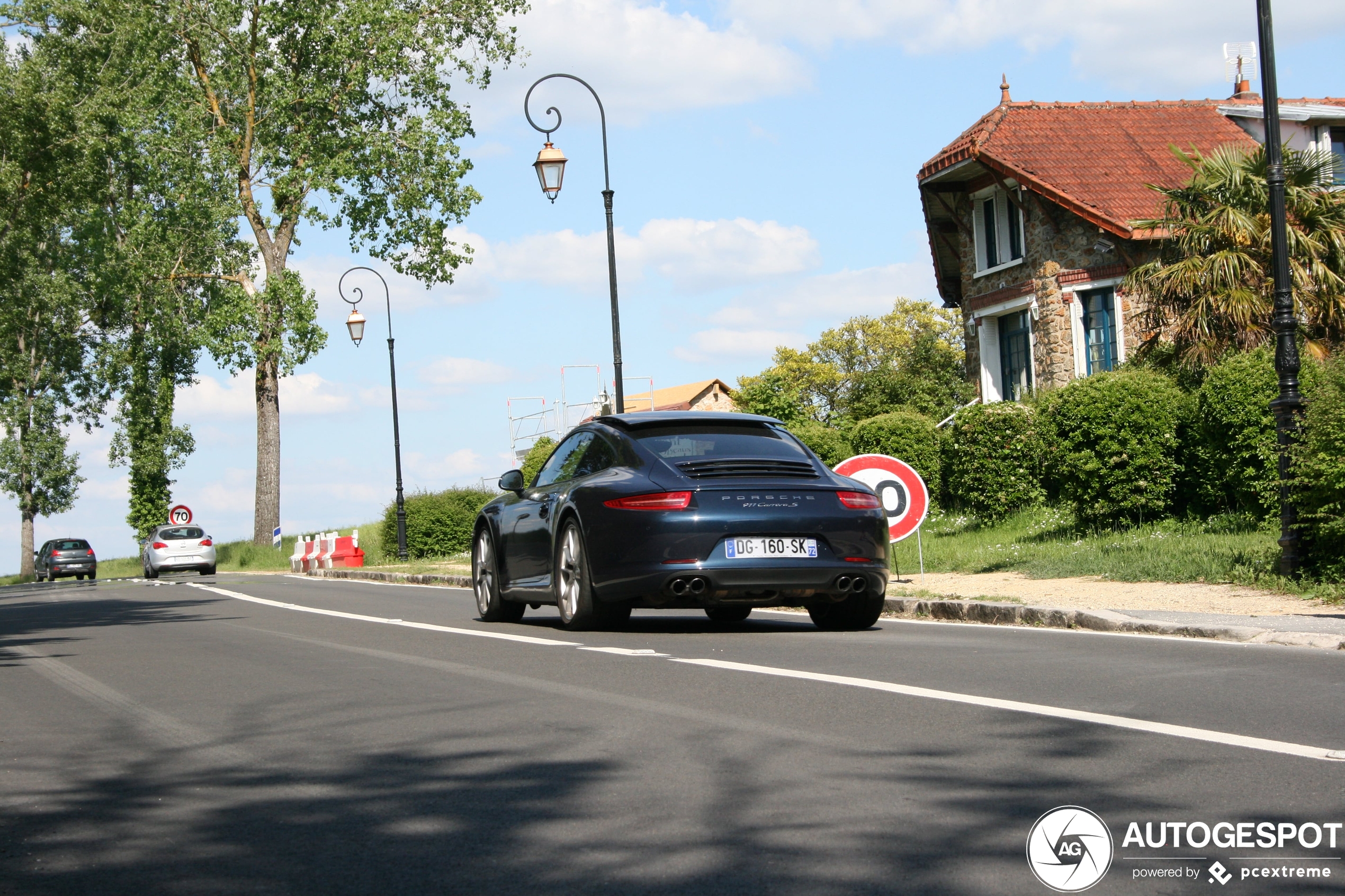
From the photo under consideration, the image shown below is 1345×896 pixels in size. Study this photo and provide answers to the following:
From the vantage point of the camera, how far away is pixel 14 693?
7.98m

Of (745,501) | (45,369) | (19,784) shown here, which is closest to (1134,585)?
(745,501)

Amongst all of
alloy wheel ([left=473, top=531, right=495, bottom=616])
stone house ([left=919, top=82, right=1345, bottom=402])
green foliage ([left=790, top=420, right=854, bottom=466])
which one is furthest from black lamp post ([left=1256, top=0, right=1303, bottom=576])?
stone house ([left=919, top=82, right=1345, bottom=402])

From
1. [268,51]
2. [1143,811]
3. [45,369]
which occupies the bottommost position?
[1143,811]

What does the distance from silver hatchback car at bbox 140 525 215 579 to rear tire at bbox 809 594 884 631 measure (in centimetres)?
3178

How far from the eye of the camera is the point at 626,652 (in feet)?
28.5

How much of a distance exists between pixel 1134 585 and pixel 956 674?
19.7 ft

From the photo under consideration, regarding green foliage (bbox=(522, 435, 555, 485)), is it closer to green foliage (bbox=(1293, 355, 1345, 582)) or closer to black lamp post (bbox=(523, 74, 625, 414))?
black lamp post (bbox=(523, 74, 625, 414))

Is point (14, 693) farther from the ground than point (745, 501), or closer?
closer

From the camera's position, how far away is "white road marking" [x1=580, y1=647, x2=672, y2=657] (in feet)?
27.9

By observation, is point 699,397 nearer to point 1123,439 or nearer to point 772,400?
point 772,400

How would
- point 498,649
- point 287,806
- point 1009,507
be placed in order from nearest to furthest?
point 287,806, point 498,649, point 1009,507

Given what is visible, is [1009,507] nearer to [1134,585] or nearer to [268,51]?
[1134,585]

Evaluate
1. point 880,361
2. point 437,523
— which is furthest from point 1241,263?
point 880,361

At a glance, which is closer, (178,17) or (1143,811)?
(1143,811)
